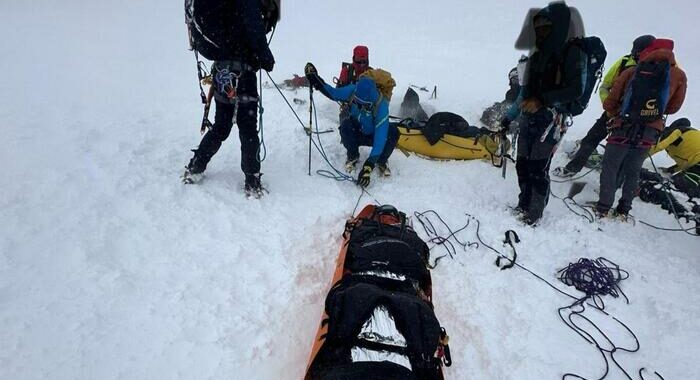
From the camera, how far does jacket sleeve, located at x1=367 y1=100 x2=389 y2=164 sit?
4547mm

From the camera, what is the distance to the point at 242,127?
368cm

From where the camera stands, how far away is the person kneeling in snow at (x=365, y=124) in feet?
14.6

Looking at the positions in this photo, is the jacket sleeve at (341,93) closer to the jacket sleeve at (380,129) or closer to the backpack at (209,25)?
the jacket sleeve at (380,129)

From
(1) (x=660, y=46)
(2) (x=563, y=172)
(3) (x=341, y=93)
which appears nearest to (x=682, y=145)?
(2) (x=563, y=172)

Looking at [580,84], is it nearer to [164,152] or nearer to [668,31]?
[164,152]

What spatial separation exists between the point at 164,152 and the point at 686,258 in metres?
5.43

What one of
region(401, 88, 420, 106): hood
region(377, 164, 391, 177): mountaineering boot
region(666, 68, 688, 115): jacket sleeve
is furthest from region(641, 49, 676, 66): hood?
region(401, 88, 420, 106): hood

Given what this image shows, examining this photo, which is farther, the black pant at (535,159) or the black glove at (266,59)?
the black pant at (535,159)

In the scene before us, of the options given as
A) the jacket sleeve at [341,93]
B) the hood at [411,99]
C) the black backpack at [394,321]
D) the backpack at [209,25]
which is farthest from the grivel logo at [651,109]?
the backpack at [209,25]

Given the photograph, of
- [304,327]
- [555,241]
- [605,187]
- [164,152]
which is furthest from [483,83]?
[304,327]

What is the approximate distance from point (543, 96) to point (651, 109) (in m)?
1.14

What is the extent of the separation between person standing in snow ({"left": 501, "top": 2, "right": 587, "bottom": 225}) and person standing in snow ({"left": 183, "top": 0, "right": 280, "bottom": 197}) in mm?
2427

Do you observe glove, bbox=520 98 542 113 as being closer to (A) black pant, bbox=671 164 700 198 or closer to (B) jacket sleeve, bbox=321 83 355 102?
(B) jacket sleeve, bbox=321 83 355 102

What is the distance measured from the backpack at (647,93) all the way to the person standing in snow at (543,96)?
76cm
